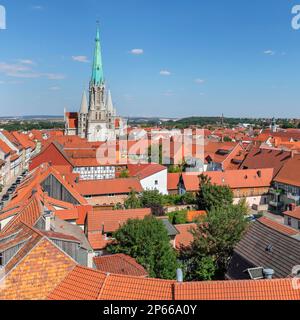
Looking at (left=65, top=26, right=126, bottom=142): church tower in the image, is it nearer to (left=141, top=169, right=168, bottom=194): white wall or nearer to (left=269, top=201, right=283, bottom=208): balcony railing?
(left=141, top=169, right=168, bottom=194): white wall

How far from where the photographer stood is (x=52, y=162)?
172 feet

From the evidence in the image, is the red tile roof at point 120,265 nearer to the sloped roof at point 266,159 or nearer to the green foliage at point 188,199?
the green foliage at point 188,199

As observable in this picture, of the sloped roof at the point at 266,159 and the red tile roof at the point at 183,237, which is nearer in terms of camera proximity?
the red tile roof at the point at 183,237

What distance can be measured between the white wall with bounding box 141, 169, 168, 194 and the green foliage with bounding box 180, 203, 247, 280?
2218 cm

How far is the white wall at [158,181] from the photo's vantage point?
46.1 metres

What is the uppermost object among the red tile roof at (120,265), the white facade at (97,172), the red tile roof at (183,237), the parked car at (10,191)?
the red tile roof at (120,265)

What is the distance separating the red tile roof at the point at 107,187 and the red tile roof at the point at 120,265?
20.1 meters

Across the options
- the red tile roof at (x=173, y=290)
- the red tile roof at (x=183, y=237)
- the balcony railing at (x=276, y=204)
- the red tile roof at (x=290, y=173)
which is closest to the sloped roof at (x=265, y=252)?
the red tile roof at (x=173, y=290)

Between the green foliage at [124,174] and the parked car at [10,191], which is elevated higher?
the green foliage at [124,174]

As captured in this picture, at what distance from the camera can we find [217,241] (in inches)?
894

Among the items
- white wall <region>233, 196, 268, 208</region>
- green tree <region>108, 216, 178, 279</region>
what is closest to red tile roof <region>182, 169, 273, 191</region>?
white wall <region>233, 196, 268, 208</region>

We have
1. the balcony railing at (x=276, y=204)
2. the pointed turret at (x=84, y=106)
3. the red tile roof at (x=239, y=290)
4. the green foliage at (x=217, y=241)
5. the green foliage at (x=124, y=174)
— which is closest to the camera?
the red tile roof at (x=239, y=290)

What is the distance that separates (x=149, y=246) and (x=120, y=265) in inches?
86.9

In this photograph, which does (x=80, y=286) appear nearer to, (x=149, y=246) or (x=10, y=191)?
(x=149, y=246)
